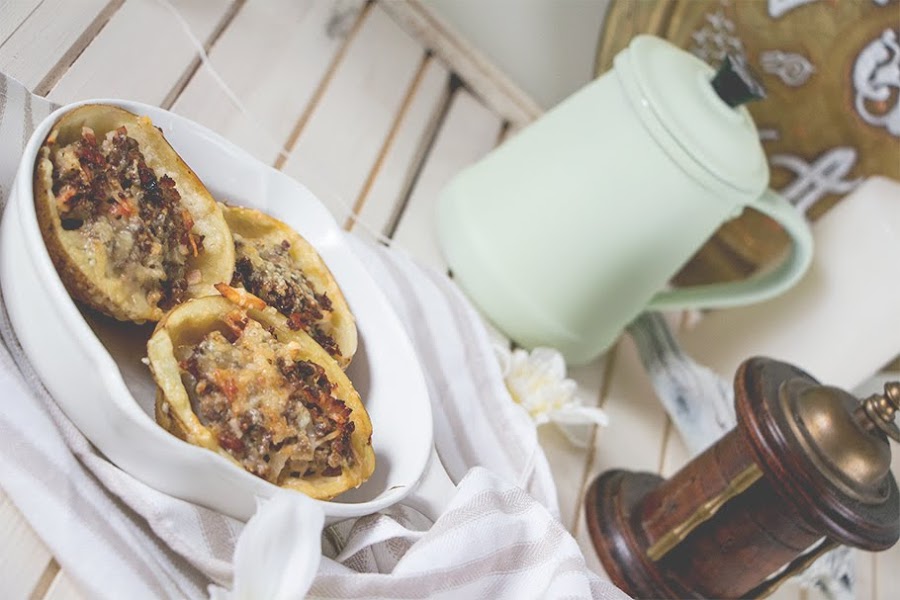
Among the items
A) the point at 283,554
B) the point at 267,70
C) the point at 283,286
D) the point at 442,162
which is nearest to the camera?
the point at 283,554

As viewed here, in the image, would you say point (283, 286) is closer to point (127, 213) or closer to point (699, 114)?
point (127, 213)

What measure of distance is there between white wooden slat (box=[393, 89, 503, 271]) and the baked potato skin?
0.96 feet

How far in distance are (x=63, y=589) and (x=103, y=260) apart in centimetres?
14

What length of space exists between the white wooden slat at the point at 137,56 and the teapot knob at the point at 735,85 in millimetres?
375

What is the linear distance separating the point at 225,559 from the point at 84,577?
0.06m

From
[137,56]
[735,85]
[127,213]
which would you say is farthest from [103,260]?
[735,85]

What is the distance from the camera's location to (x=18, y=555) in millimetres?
373

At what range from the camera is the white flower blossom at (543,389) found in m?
0.67

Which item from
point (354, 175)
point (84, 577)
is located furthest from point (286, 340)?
point (354, 175)

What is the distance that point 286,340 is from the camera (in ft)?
1.47

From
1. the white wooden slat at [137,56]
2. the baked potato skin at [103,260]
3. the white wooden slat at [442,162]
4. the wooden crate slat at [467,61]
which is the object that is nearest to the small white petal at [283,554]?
the baked potato skin at [103,260]

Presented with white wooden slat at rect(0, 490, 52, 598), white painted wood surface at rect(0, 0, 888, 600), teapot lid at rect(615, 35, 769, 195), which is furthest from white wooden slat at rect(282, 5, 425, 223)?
white wooden slat at rect(0, 490, 52, 598)

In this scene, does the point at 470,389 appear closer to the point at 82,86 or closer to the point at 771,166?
the point at 82,86

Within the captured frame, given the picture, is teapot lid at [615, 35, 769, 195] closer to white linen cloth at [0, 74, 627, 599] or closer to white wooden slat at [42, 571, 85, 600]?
white linen cloth at [0, 74, 627, 599]
